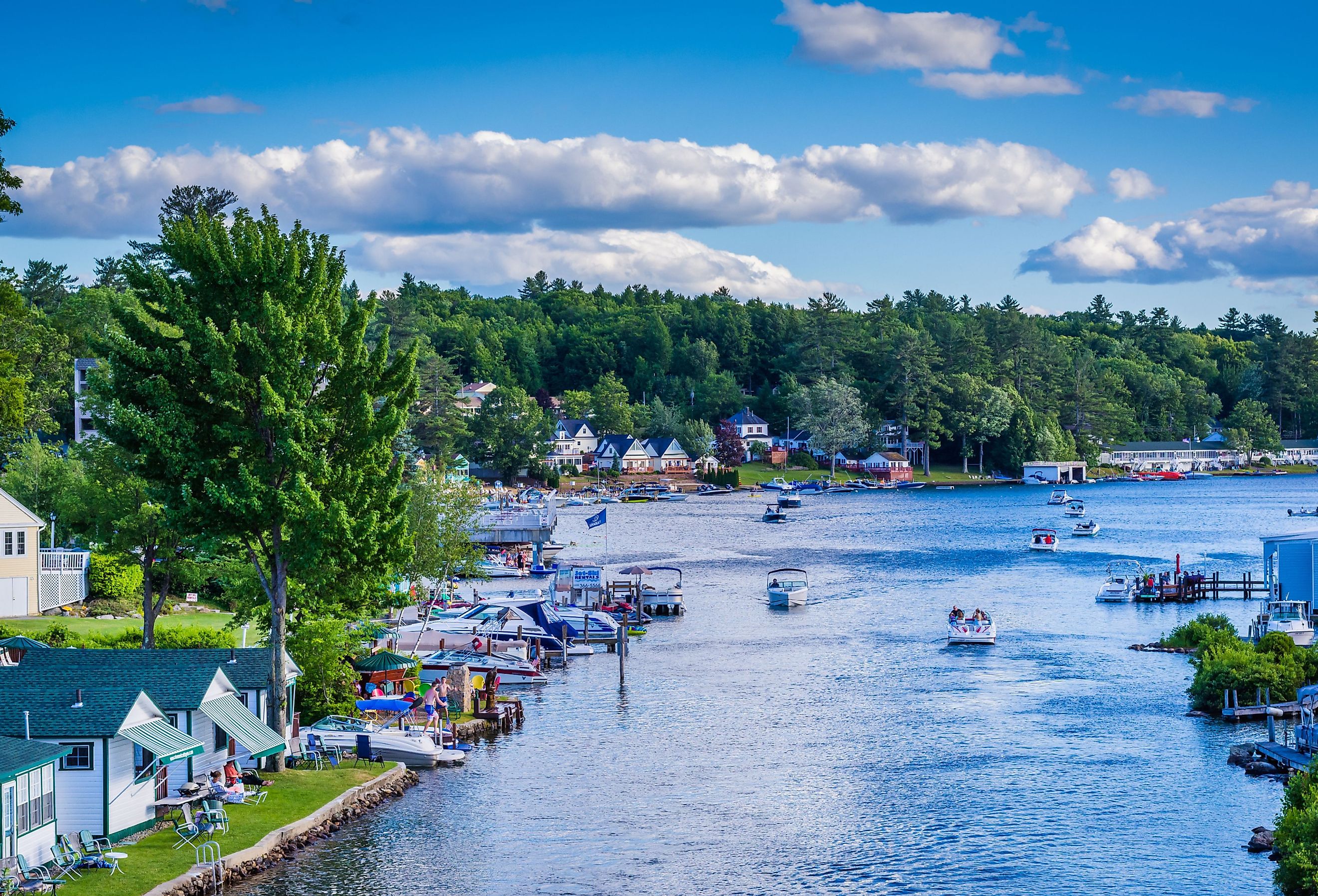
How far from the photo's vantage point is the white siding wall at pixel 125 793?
27703 mm

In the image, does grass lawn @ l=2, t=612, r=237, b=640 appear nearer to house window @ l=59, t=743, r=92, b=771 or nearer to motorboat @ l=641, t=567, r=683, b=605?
house window @ l=59, t=743, r=92, b=771

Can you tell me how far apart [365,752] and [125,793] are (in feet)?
35.6

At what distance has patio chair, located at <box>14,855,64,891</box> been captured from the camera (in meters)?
24.4

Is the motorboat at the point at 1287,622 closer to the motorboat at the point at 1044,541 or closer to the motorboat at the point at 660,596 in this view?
the motorboat at the point at 660,596

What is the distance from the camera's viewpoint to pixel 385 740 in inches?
1539

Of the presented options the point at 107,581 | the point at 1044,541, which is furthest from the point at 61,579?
the point at 1044,541

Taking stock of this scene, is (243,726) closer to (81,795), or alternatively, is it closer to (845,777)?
(81,795)

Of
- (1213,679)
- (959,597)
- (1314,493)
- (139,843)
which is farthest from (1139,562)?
(1314,493)

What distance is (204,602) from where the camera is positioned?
6250cm

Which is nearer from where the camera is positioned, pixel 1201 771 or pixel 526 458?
pixel 1201 771

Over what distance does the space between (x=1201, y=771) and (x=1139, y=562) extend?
2434 inches

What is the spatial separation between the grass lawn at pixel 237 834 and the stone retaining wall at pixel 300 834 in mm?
179

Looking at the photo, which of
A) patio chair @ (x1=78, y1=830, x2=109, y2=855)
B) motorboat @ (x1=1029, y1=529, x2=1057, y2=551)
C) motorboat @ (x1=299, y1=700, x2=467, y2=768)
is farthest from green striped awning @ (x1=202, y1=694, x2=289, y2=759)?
motorboat @ (x1=1029, y1=529, x2=1057, y2=551)

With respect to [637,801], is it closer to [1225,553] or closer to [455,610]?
[455,610]
